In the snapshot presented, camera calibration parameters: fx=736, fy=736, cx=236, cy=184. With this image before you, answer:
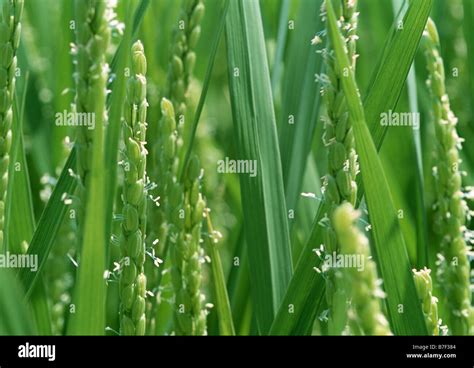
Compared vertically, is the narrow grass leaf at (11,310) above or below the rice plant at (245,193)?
below

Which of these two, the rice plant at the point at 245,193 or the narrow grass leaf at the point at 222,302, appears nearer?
Answer: the rice plant at the point at 245,193

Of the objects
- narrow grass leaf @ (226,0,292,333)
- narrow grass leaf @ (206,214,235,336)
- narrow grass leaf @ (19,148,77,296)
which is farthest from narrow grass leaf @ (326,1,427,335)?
narrow grass leaf @ (19,148,77,296)

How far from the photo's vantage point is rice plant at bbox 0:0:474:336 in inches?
38.4

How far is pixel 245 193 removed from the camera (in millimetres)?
1395

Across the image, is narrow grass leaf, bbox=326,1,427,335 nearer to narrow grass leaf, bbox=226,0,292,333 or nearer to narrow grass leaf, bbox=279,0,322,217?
narrow grass leaf, bbox=226,0,292,333

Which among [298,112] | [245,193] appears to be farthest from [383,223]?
[298,112]

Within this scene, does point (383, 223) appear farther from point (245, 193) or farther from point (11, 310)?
point (11, 310)

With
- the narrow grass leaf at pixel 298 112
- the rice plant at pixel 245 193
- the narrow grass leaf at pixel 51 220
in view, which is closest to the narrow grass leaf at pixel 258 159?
the rice plant at pixel 245 193

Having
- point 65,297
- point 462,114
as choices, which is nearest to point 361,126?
point 65,297

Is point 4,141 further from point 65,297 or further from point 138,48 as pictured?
point 65,297

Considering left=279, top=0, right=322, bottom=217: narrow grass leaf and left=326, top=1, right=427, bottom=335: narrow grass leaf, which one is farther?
left=279, top=0, right=322, bottom=217: narrow grass leaf

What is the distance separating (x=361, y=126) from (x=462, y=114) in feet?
4.82

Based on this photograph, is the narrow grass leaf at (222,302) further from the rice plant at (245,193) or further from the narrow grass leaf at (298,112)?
the narrow grass leaf at (298,112)

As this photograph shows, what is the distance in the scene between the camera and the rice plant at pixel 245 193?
0.98 metres
